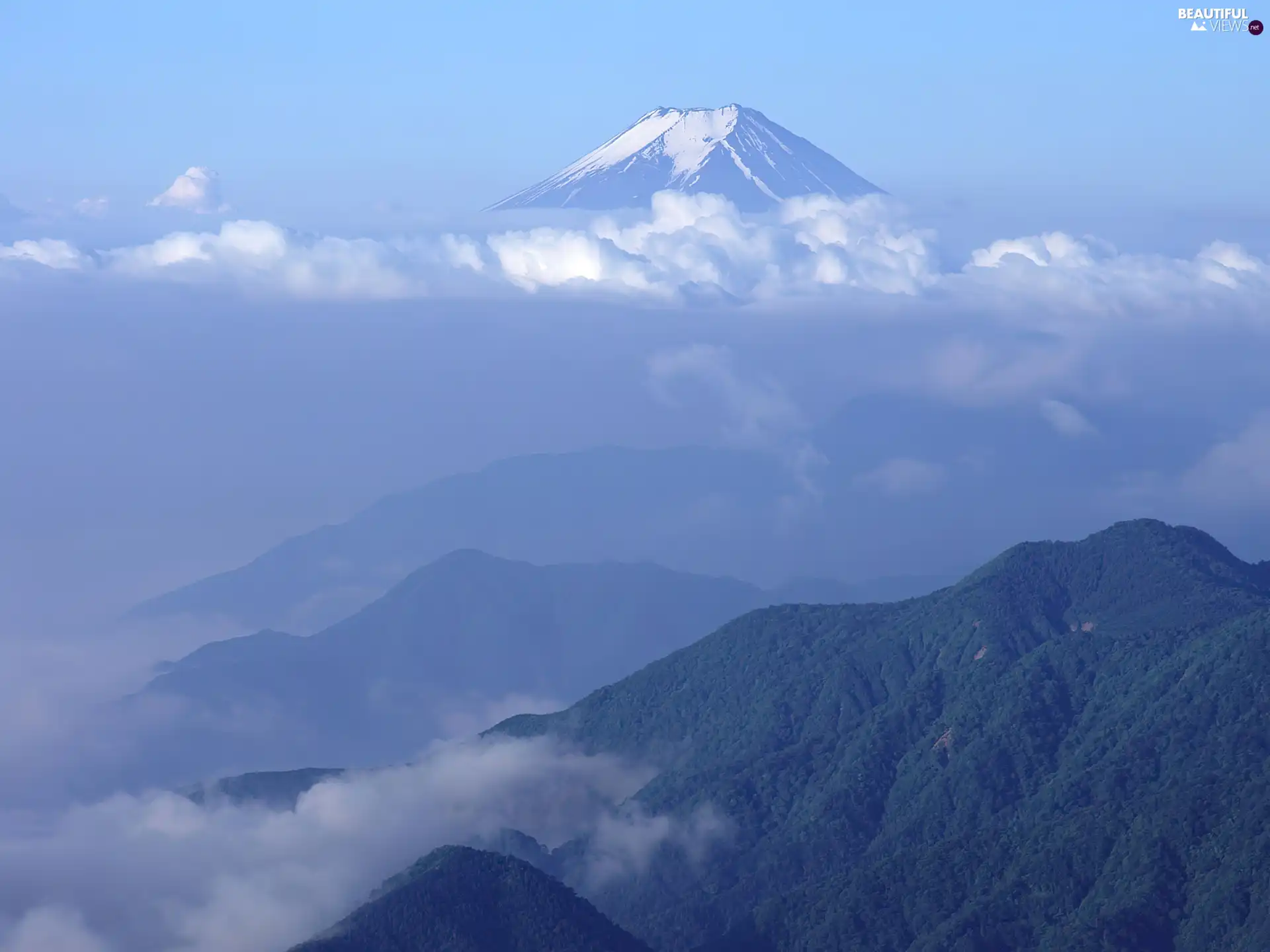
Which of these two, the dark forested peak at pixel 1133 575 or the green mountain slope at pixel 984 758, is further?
the dark forested peak at pixel 1133 575

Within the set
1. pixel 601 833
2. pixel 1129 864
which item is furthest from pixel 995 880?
pixel 601 833

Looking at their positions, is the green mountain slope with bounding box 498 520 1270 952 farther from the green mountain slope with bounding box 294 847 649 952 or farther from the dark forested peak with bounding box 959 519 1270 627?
the green mountain slope with bounding box 294 847 649 952

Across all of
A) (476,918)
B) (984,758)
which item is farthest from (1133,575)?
(476,918)

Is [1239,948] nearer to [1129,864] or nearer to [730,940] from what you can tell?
[1129,864]

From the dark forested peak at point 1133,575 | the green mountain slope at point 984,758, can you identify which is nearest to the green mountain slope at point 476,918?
the green mountain slope at point 984,758

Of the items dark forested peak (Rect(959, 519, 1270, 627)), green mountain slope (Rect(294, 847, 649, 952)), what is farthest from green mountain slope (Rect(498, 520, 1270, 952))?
green mountain slope (Rect(294, 847, 649, 952))

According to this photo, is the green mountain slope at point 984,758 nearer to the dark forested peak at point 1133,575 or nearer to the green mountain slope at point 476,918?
the dark forested peak at point 1133,575
